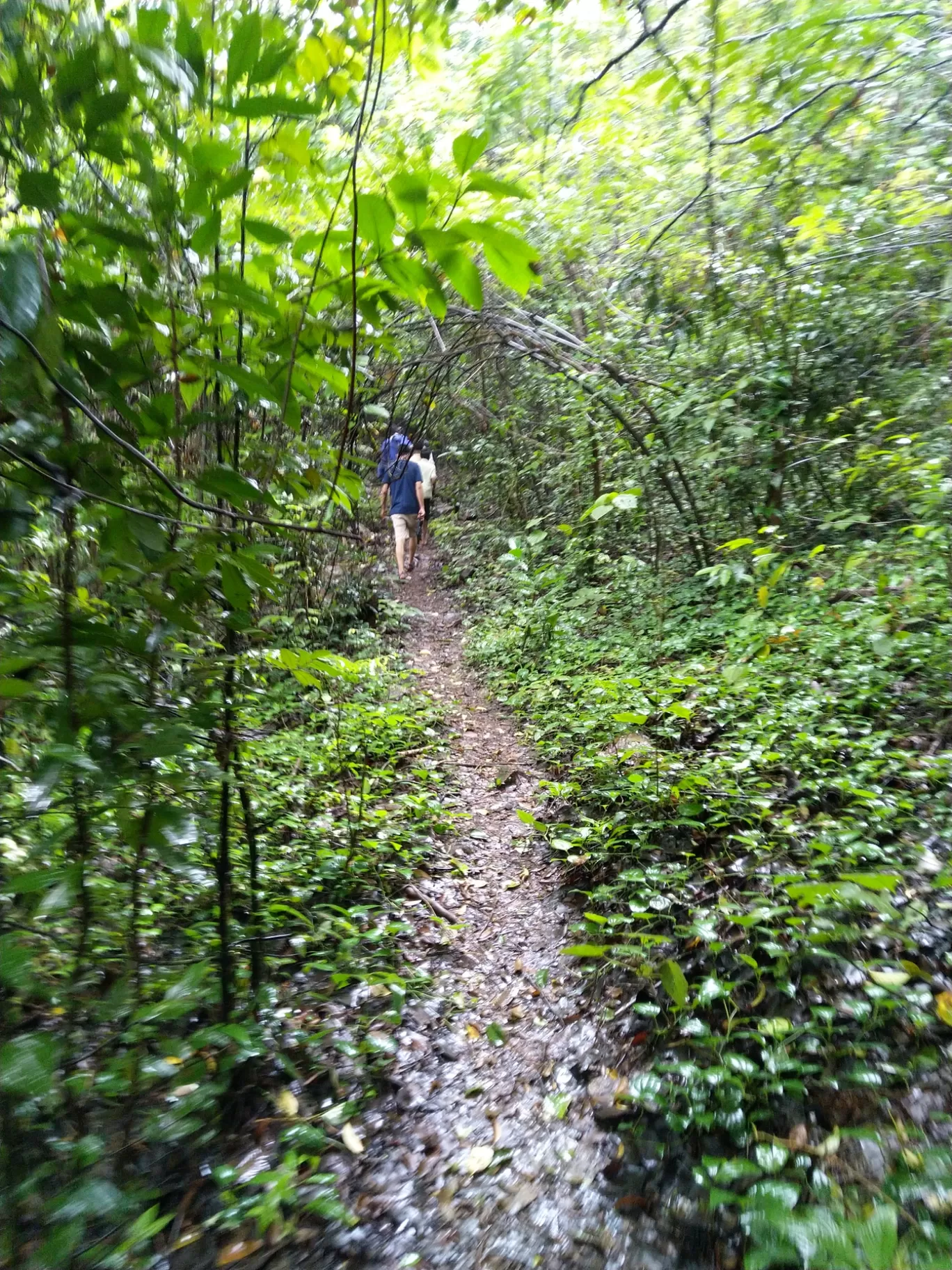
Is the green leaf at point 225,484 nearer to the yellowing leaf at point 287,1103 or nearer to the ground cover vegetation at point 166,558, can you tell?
the ground cover vegetation at point 166,558

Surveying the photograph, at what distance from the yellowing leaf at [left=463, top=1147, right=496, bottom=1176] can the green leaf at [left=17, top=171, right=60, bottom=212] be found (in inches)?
108

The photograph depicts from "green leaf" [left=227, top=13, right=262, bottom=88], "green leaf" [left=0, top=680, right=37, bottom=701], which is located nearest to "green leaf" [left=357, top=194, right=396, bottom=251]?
"green leaf" [left=227, top=13, right=262, bottom=88]

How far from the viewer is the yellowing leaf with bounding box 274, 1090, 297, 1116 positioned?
90.0 inches

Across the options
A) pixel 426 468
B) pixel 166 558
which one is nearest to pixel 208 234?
pixel 166 558

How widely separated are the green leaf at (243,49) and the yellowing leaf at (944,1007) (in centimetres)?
288

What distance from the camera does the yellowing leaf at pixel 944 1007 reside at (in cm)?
200

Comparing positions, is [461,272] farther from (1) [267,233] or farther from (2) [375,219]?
(1) [267,233]

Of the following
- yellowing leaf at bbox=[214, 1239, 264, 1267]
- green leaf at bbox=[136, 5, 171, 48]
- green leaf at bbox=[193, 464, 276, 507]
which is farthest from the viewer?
yellowing leaf at bbox=[214, 1239, 264, 1267]

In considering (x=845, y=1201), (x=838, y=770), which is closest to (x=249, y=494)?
(x=845, y=1201)

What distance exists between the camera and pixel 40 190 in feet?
3.82

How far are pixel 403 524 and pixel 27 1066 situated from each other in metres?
9.01

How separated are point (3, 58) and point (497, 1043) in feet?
10.6

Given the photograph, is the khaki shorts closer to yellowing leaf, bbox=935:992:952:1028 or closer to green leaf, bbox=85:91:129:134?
yellowing leaf, bbox=935:992:952:1028

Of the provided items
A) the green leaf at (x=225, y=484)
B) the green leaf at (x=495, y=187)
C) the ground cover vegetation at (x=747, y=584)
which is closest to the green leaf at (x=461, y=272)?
the green leaf at (x=495, y=187)
